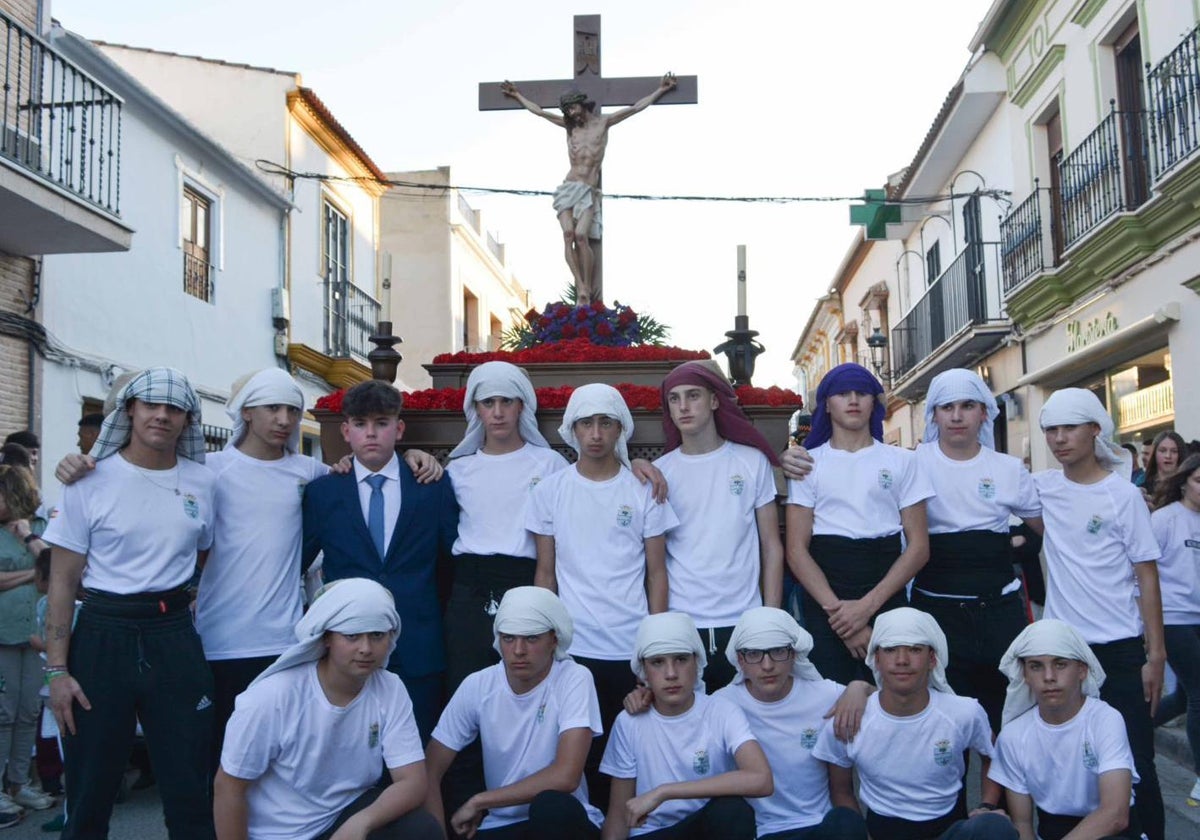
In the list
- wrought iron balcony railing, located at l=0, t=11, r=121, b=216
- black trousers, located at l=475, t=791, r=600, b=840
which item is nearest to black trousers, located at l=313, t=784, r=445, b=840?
black trousers, located at l=475, t=791, r=600, b=840

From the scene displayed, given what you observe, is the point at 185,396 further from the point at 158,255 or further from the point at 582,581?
the point at 158,255

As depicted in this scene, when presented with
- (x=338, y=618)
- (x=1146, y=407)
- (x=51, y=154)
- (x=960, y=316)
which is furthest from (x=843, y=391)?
(x=960, y=316)

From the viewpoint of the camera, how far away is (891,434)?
25672mm

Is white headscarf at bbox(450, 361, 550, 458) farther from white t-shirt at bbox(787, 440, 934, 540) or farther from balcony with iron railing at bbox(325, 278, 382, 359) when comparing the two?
balcony with iron railing at bbox(325, 278, 382, 359)

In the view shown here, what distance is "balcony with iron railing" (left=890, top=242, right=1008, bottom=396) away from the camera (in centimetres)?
1548

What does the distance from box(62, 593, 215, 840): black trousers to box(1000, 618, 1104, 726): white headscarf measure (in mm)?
2690

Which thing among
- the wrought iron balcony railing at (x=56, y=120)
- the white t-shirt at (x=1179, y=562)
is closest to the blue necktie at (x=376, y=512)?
the white t-shirt at (x=1179, y=562)

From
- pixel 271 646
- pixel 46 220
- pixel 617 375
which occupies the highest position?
pixel 46 220

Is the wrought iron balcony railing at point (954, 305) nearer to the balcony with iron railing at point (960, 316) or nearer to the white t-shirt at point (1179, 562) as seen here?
the balcony with iron railing at point (960, 316)

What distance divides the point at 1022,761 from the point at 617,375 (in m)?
3.25

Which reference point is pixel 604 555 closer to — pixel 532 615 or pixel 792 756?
pixel 532 615

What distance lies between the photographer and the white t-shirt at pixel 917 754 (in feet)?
11.9

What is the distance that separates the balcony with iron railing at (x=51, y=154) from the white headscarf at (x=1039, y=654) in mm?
8027

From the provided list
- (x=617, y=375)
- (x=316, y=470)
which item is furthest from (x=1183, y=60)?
(x=316, y=470)
